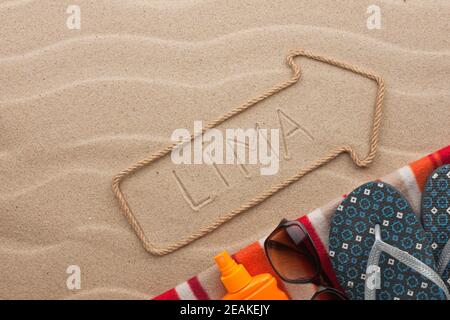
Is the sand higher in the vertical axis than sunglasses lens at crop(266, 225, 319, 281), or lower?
higher

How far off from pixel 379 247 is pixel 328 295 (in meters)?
0.13

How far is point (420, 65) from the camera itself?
0.94 m

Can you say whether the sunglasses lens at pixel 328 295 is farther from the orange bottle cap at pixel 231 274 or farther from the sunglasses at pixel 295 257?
the orange bottle cap at pixel 231 274

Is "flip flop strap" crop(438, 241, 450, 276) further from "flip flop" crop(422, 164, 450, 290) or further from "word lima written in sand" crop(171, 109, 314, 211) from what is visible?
"word lima written in sand" crop(171, 109, 314, 211)

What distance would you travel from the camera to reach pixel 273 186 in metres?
0.92

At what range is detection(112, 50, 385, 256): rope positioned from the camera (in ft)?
2.98

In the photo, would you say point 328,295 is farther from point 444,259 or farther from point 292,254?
point 444,259

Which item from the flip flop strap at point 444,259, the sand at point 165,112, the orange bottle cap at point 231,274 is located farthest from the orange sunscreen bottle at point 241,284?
the flip flop strap at point 444,259

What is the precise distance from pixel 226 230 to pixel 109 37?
46 cm

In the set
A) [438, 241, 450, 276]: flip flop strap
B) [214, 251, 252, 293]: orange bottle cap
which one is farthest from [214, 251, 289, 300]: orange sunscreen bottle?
[438, 241, 450, 276]: flip flop strap

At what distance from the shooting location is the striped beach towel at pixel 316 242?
0.86m

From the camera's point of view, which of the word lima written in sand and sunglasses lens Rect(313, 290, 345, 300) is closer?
sunglasses lens Rect(313, 290, 345, 300)

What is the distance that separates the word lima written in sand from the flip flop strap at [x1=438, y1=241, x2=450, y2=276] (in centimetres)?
31

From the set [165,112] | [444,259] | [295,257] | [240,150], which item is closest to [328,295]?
[295,257]
